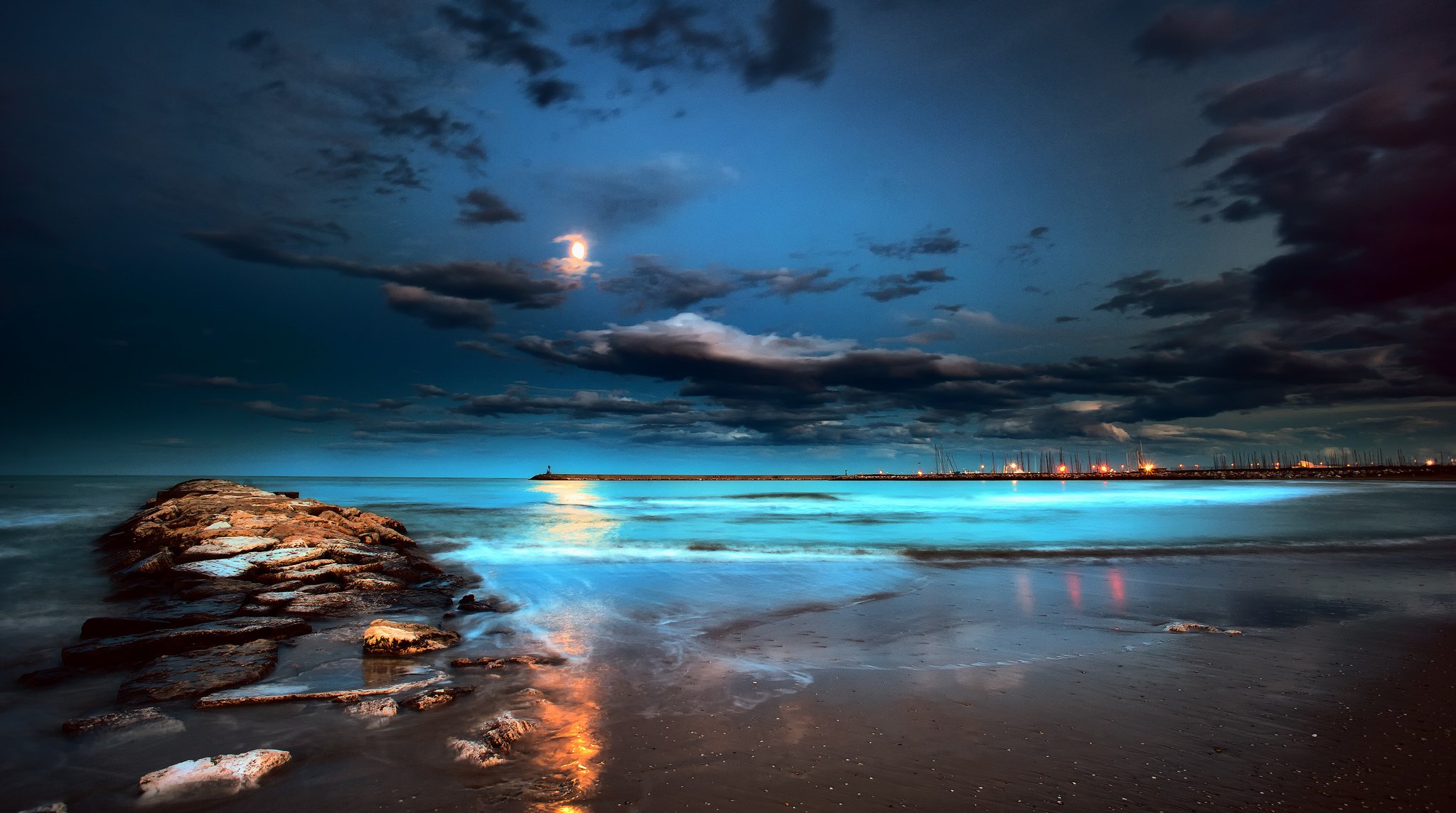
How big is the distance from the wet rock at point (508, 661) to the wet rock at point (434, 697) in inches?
34.5

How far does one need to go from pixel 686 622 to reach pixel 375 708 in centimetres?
451

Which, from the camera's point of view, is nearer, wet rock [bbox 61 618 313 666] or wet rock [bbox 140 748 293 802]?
wet rock [bbox 140 748 293 802]

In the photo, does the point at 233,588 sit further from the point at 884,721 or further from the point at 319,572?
the point at 884,721

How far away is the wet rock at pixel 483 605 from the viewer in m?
10.1

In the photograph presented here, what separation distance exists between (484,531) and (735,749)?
23.6m

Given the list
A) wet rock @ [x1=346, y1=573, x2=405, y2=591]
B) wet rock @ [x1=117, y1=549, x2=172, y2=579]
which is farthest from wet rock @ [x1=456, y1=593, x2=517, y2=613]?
wet rock @ [x1=117, y1=549, x2=172, y2=579]

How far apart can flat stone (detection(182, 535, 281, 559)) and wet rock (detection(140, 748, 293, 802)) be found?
9.42 m

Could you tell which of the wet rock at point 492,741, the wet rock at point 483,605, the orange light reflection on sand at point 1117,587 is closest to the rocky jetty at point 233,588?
the wet rock at point 483,605

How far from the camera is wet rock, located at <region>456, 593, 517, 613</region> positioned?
33.2 ft

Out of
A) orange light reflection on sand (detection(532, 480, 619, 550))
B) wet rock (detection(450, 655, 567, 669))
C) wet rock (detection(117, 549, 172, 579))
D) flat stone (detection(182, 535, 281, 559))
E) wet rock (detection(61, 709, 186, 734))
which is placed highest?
flat stone (detection(182, 535, 281, 559))

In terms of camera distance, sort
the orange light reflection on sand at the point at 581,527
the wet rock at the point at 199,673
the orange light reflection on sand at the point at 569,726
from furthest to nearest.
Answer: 1. the orange light reflection on sand at the point at 581,527
2. the wet rock at the point at 199,673
3. the orange light reflection on sand at the point at 569,726

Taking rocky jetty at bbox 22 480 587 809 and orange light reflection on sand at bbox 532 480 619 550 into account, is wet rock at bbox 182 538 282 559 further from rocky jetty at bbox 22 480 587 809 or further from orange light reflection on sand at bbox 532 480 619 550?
orange light reflection on sand at bbox 532 480 619 550

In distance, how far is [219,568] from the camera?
1110cm

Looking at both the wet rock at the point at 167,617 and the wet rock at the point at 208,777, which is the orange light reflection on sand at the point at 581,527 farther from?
the wet rock at the point at 208,777
